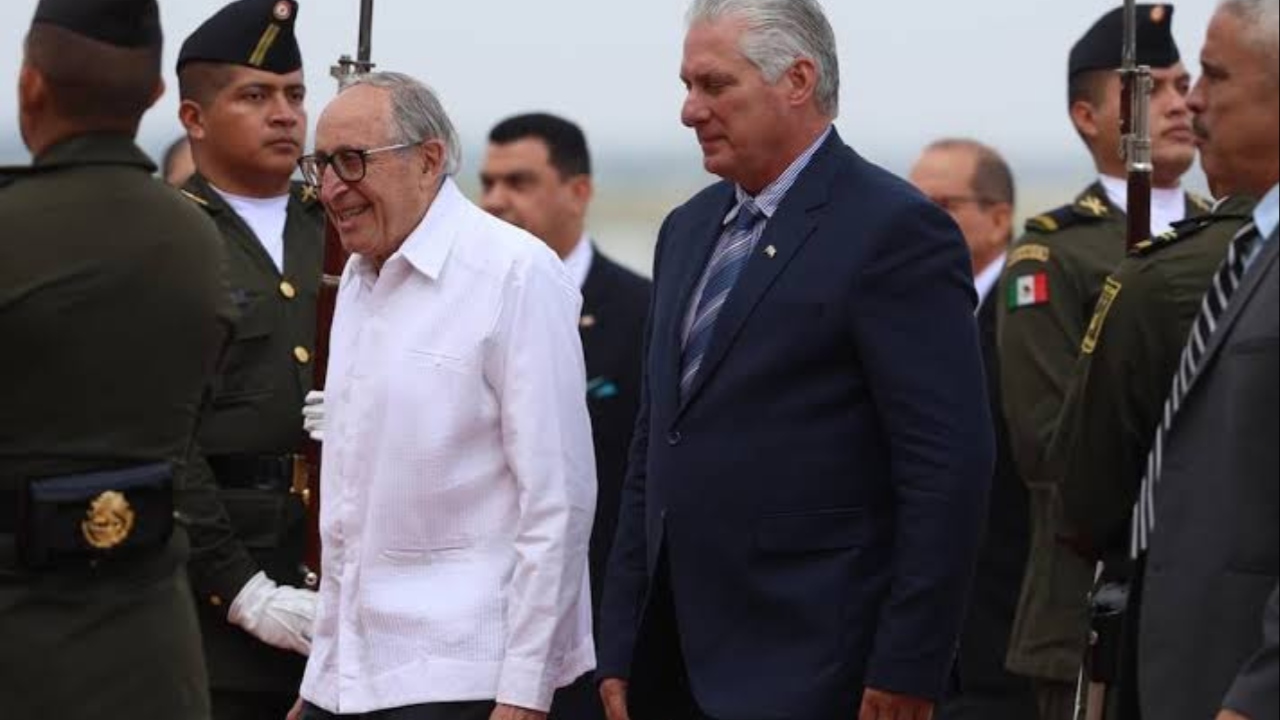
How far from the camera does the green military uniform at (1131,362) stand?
4.66 meters

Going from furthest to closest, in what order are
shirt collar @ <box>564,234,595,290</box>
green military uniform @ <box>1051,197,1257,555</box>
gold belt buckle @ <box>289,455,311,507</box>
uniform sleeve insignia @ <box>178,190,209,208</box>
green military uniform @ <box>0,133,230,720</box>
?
1. shirt collar @ <box>564,234,595,290</box>
2. uniform sleeve insignia @ <box>178,190,209,208</box>
3. gold belt buckle @ <box>289,455,311,507</box>
4. green military uniform @ <box>1051,197,1257,555</box>
5. green military uniform @ <box>0,133,230,720</box>

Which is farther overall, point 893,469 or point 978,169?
point 978,169

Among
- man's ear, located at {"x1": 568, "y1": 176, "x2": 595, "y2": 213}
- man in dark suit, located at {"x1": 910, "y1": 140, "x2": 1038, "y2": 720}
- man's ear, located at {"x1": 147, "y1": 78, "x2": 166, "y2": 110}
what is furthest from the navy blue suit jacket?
man's ear, located at {"x1": 568, "y1": 176, "x2": 595, "y2": 213}

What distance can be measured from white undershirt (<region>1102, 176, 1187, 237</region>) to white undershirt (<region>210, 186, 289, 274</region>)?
6.31ft

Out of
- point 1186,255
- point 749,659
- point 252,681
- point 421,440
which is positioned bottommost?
point 252,681

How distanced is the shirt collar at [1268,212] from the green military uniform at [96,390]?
1616 mm

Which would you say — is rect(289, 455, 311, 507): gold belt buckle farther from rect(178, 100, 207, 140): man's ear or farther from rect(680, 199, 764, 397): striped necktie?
rect(680, 199, 764, 397): striped necktie

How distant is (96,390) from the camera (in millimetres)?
4371

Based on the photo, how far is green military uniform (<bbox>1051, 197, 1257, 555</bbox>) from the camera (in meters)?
4.66

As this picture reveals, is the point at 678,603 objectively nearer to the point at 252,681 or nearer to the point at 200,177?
the point at 252,681

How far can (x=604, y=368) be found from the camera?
7.46 meters

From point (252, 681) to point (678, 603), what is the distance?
4.54ft

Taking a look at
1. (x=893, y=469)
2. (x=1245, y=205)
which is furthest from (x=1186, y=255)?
(x=893, y=469)

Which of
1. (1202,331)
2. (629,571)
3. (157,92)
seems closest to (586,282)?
(629,571)
